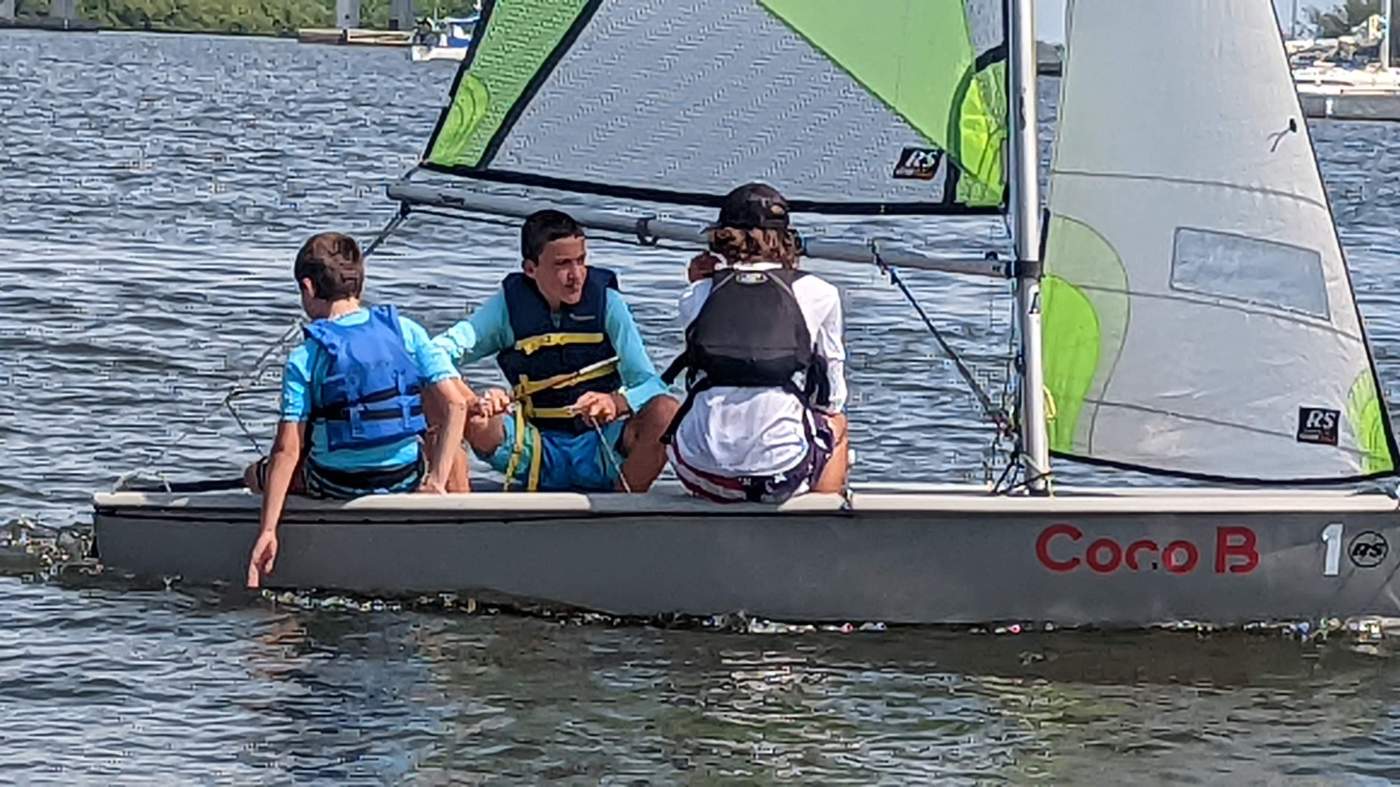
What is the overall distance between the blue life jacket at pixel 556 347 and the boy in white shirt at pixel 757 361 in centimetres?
44

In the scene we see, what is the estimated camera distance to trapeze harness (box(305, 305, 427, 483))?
25.0ft

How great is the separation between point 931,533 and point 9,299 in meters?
9.29

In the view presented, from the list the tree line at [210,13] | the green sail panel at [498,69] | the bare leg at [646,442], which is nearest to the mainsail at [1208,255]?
the bare leg at [646,442]

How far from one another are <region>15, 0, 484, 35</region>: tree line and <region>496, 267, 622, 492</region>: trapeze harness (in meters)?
95.0

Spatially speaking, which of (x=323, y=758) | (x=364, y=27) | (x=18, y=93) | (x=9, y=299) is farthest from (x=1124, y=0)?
(x=364, y=27)

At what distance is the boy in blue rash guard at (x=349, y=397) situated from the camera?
760 cm

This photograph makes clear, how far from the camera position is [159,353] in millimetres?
13891

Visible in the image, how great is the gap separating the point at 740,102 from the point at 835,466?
3.68 feet

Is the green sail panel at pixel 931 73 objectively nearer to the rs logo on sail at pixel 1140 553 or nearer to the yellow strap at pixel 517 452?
the rs logo on sail at pixel 1140 553

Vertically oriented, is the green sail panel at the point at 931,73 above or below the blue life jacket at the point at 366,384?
above

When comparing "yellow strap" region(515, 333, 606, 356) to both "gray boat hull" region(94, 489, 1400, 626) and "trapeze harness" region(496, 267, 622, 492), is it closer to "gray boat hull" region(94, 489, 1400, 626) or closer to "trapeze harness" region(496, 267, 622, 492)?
"trapeze harness" region(496, 267, 622, 492)

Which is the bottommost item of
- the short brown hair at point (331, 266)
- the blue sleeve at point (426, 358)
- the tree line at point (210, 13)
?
the blue sleeve at point (426, 358)

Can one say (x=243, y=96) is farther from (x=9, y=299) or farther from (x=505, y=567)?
(x=505, y=567)

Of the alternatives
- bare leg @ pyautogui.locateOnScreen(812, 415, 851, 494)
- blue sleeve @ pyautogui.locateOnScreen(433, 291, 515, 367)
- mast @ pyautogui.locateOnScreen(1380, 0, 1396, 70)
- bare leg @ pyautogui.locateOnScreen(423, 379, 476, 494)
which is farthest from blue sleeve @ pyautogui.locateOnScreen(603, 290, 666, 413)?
mast @ pyautogui.locateOnScreen(1380, 0, 1396, 70)
